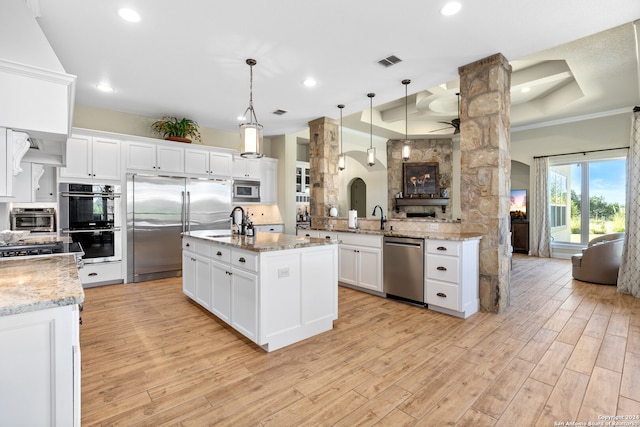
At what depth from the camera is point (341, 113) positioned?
550 centimetres

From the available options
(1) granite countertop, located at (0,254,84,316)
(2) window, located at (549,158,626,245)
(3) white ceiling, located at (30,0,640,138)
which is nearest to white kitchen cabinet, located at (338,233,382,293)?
(3) white ceiling, located at (30,0,640,138)

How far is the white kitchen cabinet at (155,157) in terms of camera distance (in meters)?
5.02

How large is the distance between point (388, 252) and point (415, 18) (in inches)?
99.4

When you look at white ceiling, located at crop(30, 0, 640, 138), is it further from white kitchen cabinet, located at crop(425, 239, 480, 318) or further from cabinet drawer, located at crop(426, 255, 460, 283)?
cabinet drawer, located at crop(426, 255, 460, 283)

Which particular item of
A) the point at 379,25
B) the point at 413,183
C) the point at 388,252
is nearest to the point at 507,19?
the point at 379,25

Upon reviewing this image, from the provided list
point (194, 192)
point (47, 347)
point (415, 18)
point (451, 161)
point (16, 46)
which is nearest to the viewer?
point (47, 347)

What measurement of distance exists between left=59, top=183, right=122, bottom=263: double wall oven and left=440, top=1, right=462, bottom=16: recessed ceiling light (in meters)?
4.92

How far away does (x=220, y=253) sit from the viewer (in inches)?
120

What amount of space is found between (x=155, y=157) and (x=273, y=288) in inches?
152

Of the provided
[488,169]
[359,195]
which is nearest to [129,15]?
[488,169]

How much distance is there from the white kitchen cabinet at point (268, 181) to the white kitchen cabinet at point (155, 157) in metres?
1.74

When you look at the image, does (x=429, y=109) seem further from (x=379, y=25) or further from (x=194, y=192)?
(x=194, y=192)

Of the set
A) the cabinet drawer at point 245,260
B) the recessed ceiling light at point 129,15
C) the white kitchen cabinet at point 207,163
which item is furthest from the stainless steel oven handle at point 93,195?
the cabinet drawer at point 245,260

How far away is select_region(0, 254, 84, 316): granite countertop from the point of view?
45.1 inches
